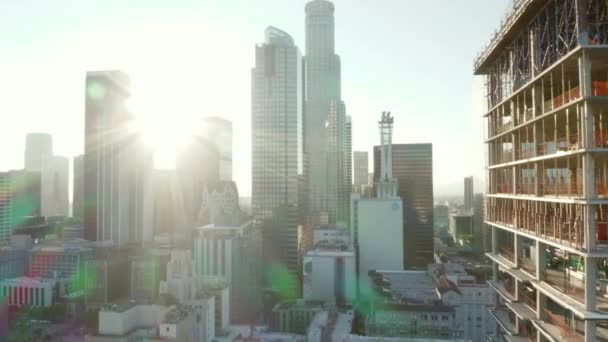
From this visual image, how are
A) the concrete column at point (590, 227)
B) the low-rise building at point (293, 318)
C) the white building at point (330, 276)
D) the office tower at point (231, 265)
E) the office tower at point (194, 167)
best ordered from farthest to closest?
the office tower at point (194, 167), the white building at point (330, 276), the office tower at point (231, 265), the low-rise building at point (293, 318), the concrete column at point (590, 227)

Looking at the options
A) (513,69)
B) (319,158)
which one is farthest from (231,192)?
(513,69)

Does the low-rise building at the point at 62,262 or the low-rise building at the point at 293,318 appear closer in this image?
the low-rise building at the point at 293,318

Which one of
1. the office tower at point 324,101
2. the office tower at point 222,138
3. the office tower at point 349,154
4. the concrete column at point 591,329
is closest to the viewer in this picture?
the concrete column at point 591,329

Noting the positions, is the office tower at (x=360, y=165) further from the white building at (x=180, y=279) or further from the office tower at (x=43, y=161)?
the white building at (x=180, y=279)

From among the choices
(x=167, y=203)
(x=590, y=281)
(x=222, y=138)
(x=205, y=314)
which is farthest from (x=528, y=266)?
(x=222, y=138)

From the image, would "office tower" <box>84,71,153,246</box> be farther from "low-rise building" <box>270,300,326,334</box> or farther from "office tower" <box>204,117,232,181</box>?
"low-rise building" <box>270,300,326,334</box>

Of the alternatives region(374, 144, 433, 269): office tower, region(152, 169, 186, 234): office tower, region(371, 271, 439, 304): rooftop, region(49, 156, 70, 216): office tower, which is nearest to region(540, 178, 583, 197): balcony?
region(371, 271, 439, 304): rooftop

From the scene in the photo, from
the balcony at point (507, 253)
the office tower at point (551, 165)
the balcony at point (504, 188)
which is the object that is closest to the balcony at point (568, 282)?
the office tower at point (551, 165)
